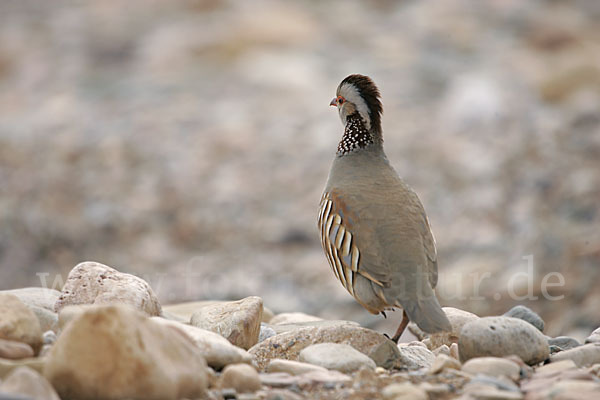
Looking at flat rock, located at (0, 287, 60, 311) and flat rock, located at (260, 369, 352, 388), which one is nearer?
flat rock, located at (260, 369, 352, 388)

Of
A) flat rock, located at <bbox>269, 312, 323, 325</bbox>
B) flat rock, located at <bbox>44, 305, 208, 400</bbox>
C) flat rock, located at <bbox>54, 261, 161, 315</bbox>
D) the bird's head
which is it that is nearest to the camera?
flat rock, located at <bbox>44, 305, 208, 400</bbox>

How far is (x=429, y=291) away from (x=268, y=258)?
7853 millimetres

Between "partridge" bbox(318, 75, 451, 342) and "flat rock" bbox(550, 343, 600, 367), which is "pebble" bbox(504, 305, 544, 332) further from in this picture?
"partridge" bbox(318, 75, 451, 342)

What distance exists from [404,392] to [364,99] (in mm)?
2584

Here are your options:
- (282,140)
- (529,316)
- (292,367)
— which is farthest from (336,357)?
(282,140)

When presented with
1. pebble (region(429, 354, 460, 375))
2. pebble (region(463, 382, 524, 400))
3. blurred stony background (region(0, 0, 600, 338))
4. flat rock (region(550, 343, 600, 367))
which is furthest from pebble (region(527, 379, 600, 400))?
blurred stony background (region(0, 0, 600, 338))

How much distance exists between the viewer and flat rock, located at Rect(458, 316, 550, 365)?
429 cm

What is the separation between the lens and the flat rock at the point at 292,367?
400cm

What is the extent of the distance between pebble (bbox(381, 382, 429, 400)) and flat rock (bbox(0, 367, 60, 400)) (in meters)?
1.44

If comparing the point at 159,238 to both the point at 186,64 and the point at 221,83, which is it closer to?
the point at 221,83

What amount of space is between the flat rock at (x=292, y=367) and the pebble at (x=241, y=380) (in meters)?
0.34

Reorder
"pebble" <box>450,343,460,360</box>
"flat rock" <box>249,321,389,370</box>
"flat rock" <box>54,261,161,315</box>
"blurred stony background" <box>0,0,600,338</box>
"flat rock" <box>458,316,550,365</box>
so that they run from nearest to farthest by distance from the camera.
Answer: "flat rock" <box>458,316,550,365</box>, "flat rock" <box>249,321,389,370</box>, "flat rock" <box>54,261,161,315</box>, "pebble" <box>450,343,460,360</box>, "blurred stony background" <box>0,0,600,338</box>

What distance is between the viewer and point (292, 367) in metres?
4.03

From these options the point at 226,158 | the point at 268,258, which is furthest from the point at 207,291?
the point at 226,158
